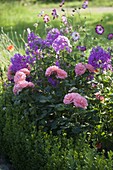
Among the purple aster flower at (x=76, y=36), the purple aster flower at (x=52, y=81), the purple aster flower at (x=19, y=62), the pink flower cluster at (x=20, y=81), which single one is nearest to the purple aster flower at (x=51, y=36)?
the purple aster flower at (x=76, y=36)

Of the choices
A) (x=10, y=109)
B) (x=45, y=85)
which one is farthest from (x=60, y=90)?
(x=10, y=109)

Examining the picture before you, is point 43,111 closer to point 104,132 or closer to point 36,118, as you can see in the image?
point 36,118

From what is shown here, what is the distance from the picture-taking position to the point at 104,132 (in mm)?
4812

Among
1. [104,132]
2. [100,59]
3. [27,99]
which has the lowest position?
[104,132]

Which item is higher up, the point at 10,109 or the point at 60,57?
the point at 60,57

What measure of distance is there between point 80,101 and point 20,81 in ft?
2.38

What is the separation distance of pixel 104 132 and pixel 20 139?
0.77 metres

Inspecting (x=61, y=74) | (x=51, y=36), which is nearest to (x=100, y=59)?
(x=61, y=74)

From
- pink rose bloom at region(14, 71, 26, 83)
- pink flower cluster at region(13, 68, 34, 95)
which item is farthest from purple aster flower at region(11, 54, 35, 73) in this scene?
pink rose bloom at region(14, 71, 26, 83)

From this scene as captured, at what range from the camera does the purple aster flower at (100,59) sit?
4.82 metres

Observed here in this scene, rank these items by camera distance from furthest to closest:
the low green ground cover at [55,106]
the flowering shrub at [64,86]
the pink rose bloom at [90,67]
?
the pink rose bloom at [90,67] → the flowering shrub at [64,86] → the low green ground cover at [55,106]

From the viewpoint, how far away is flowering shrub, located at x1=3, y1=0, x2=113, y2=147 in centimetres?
472

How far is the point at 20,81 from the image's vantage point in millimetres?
4902

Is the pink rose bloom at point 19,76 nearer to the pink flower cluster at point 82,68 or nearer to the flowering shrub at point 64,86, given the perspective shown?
the flowering shrub at point 64,86
